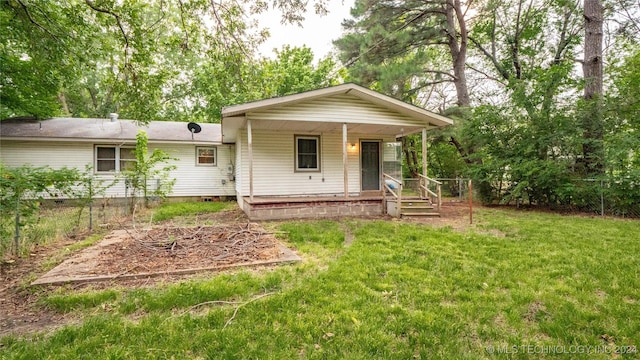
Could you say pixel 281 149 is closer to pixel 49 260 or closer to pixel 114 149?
pixel 49 260

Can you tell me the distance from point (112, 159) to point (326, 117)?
933 centimetres

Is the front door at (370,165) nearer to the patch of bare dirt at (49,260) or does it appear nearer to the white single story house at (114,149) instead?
the white single story house at (114,149)

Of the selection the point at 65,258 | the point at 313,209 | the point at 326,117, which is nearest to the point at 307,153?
the point at 326,117

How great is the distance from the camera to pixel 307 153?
9898mm

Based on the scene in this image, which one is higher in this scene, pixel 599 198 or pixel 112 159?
pixel 112 159

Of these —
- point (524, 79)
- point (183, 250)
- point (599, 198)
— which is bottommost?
point (183, 250)

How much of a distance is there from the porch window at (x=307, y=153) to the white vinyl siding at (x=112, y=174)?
455 centimetres

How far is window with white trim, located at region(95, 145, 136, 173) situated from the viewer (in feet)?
37.0

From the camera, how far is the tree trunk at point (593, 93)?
815 cm

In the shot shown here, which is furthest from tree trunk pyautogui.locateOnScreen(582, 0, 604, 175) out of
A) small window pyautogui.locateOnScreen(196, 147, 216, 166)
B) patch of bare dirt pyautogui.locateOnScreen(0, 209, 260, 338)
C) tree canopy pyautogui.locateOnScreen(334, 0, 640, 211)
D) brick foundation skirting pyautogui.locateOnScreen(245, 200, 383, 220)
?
small window pyautogui.locateOnScreen(196, 147, 216, 166)

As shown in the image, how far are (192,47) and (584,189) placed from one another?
1094 cm

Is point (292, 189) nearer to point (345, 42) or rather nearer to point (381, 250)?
point (381, 250)

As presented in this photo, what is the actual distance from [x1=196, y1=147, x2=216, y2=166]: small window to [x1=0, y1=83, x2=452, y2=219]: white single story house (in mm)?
45

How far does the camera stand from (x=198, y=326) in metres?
2.30
